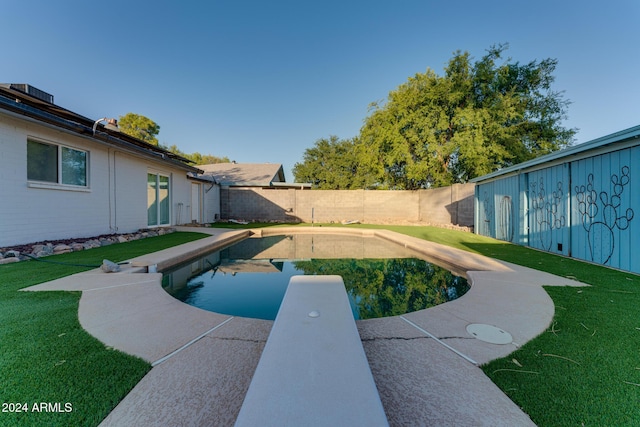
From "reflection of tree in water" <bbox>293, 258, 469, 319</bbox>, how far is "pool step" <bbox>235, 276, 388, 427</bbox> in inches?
62.9

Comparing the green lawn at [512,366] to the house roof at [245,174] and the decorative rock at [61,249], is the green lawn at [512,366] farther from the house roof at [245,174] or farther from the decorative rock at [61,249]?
the house roof at [245,174]

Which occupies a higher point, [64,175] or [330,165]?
[330,165]

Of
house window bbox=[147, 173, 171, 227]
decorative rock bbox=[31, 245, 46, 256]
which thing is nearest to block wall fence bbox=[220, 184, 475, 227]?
house window bbox=[147, 173, 171, 227]

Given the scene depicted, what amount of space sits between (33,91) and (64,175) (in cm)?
341

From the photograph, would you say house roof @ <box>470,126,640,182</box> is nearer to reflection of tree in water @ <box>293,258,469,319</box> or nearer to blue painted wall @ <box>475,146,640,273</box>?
blue painted wall @ <box>475,146,640,273</box>

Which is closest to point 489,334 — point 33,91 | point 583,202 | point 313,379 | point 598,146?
point 313,379

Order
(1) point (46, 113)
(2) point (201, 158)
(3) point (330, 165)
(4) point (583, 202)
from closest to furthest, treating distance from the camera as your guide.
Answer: (1) point (46, 113)
(4) point (583, 202)
(3) point (330, 165)
(2) point (201, 158)

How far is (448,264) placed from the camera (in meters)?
5.54

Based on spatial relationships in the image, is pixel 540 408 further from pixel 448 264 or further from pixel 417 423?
pixel 448 264

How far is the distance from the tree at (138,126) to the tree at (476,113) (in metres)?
Result: 21.8

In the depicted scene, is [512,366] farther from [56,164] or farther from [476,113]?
[476,113]

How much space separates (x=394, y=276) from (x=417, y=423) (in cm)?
404

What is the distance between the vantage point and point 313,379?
1.25m

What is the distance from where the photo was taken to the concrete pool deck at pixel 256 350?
1346mm
